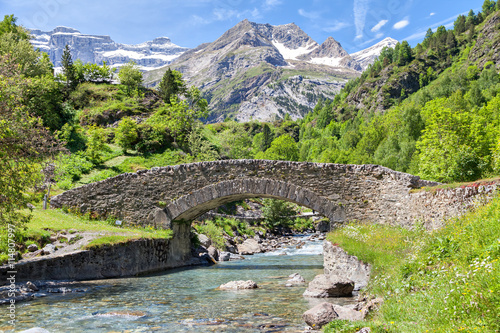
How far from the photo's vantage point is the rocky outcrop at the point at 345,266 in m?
10.8

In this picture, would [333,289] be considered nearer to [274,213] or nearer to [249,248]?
[249,248]

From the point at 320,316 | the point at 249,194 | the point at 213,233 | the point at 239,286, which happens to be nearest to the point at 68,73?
the point at 213,233

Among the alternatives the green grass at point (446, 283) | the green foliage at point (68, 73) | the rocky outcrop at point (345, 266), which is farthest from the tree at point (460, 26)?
the green grass at point (446, 283)

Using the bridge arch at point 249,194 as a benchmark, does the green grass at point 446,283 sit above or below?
below

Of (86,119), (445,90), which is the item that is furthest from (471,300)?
(445,90)

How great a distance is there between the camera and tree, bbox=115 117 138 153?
3344cm

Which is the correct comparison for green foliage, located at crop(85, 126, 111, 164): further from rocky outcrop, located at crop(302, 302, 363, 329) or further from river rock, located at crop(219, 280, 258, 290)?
rocky outcrop, located at crop(302, 302, 363, 329)

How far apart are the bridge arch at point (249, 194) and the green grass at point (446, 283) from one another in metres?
7.49

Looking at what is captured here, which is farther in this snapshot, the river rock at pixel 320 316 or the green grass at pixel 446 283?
the river rock at pixel 320 316

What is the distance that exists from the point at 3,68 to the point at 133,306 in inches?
281

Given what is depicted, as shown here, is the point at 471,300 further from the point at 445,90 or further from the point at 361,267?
the point at 445,90

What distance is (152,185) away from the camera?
1811 centimetres

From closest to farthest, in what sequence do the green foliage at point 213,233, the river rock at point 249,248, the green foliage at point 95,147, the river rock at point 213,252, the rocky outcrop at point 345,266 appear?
the rocky outcrop at point 345,266 < the river rock at point 213,252 < the green foliage at point 213,233 < the river rock at point 249,248 < the green foliage at point 95,147

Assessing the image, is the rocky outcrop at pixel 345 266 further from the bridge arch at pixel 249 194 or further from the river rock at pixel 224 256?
the river rock at pixel 224 256
